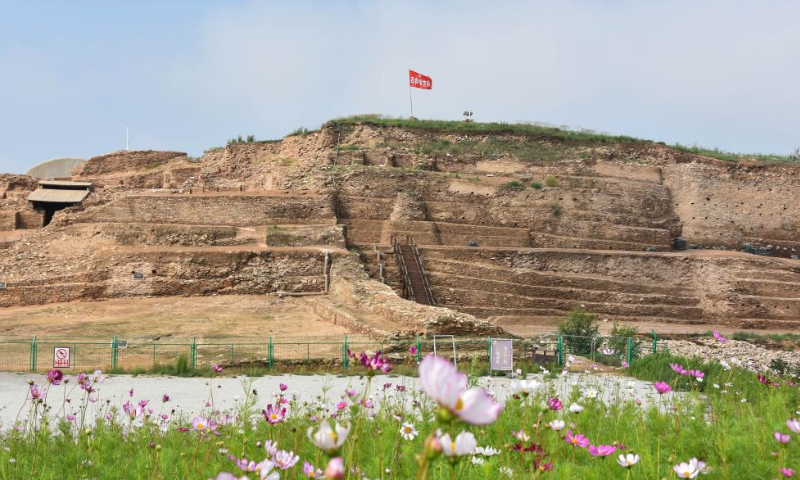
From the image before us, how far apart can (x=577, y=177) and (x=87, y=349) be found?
87.7ft

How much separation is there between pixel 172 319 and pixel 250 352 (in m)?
6.84

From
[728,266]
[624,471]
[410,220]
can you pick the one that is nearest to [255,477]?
[624,471]

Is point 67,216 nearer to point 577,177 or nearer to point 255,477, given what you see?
point 577,177

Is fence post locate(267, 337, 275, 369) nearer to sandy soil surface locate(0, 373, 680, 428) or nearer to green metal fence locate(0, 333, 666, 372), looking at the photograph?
green metal fence locate(0, 333, 666, 372)

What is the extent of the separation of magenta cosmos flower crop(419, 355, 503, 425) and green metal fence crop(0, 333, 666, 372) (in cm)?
1319

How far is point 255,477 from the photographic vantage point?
4680 mm

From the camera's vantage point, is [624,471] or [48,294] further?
[48,294]

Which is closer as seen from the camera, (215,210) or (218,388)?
(218,388)

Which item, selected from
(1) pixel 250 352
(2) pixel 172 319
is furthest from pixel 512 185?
(1) pixel 250 352

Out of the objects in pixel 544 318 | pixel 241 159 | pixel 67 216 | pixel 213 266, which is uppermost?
pixel 241 159

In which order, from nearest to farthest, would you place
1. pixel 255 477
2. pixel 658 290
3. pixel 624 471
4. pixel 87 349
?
pixel 255 477 < pixel 624 471 < pixel 87 349 < pixel 658 290

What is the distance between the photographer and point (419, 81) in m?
43.6

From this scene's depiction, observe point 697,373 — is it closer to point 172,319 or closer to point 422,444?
point 422,444

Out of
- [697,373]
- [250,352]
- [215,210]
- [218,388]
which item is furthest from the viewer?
[215,210]
